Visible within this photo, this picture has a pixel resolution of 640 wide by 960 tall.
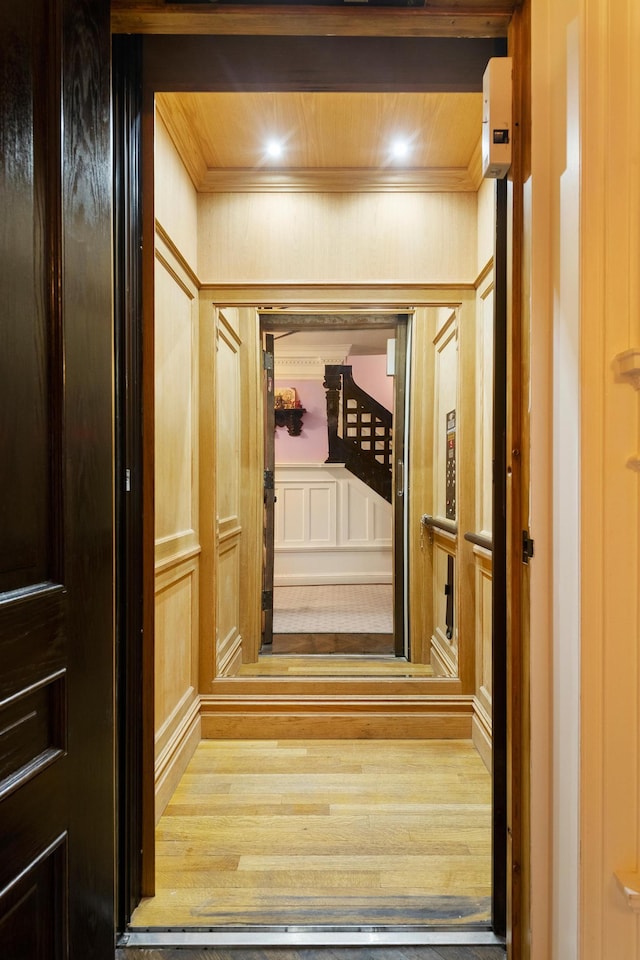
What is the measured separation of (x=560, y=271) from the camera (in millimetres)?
1103

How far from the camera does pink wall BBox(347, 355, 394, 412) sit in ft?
10.3

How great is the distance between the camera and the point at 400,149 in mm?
2518

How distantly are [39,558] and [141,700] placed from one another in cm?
81

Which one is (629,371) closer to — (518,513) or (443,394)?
(518,513)

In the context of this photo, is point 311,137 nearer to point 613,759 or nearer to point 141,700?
point 141,700

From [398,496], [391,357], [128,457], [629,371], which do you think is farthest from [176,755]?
[391,357]

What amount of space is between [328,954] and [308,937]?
67 millimetres

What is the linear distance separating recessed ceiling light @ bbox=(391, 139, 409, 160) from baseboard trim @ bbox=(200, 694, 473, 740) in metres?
2.50

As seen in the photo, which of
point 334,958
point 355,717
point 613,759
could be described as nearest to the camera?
point 613,759

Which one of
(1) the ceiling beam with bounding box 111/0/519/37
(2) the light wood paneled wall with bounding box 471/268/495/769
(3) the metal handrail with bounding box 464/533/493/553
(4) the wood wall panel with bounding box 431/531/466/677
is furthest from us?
(4) the wood wall panel with bounding box 431/531/466/677

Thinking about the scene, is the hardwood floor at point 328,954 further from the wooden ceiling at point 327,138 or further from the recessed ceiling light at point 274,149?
the recessed ceiling light at point 274,149

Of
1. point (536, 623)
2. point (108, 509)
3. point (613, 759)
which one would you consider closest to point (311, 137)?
point (108, 509)

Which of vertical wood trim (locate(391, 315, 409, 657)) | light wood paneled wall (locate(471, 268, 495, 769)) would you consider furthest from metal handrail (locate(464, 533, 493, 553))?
vertical wood trim (locate(391, 315, 409, 657))

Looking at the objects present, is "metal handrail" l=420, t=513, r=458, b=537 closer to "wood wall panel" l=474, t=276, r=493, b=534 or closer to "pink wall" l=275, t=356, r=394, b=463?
"wood wall panel" l=474, t=276, r=493, b=534
